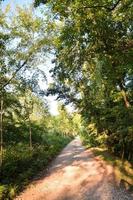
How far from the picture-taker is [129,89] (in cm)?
1997

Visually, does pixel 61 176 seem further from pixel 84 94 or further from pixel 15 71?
pixel 84 94

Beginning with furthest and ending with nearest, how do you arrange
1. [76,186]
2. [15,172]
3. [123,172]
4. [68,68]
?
[123,172] → [15,172] → [76,186] → [68,68]

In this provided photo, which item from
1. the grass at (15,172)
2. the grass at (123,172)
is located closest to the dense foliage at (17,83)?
the grass at (15,172)

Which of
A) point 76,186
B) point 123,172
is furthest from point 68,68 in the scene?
point 123,172

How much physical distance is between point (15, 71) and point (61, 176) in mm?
6633

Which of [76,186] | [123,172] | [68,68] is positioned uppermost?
[68,68]

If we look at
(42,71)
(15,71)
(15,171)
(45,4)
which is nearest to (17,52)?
(15,71)

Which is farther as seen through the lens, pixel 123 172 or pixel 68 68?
pixel 123 172

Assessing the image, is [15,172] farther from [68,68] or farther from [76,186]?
[68,68]

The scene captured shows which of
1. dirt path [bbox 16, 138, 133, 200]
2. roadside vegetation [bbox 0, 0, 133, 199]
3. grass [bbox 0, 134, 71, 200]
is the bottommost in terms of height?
dirt path [bbox 16, 138, 133, 200]

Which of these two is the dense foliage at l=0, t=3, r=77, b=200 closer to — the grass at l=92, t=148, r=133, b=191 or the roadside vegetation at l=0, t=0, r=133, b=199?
the roadside vegetation at l=0, t=0, r=133, b=199

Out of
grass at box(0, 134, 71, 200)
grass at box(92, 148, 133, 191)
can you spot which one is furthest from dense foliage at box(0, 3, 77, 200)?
grass at box(92, 148, 133, 191)

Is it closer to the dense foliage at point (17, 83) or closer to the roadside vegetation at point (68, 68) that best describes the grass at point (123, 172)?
the roadside vegetation at point (68, 68)

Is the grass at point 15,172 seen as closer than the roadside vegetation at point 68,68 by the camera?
No
